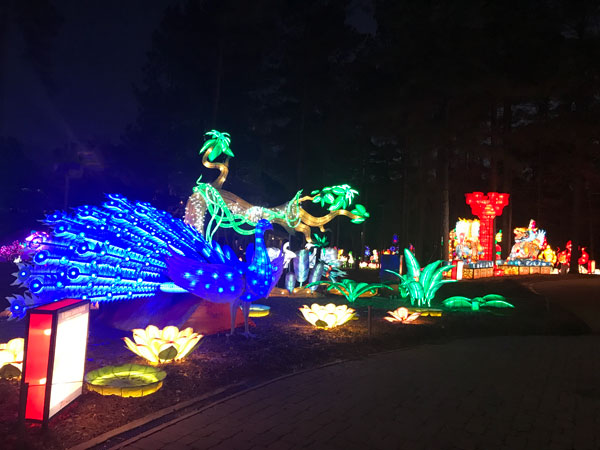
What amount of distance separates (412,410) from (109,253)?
418cm

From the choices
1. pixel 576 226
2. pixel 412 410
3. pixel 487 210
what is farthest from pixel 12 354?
pixel 576 226

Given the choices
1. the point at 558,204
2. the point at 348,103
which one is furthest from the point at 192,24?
the point at 558,204

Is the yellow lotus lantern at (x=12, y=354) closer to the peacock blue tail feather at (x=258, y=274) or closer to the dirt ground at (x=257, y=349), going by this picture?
the dirt ground at (x=257, y=349)

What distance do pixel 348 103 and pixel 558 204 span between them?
25578 millimetres

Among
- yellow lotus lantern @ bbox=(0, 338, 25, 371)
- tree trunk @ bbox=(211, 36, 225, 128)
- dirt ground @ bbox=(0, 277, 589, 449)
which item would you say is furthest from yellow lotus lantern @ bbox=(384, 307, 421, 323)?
tree trunk @ bbox=(211, 36, 225, 128)

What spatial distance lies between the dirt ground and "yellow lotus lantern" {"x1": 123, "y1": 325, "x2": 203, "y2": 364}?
0.16 meters

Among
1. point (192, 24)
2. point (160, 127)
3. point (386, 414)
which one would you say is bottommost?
point (386, 414)

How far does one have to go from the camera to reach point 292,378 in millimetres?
5742

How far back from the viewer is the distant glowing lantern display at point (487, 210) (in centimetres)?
2620

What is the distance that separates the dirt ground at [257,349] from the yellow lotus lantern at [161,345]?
16cm

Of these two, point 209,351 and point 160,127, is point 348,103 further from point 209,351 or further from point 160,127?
point 209,351

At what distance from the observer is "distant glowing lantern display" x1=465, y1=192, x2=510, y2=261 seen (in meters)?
26.2

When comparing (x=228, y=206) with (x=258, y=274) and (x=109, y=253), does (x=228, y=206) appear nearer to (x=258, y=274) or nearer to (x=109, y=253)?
(x=258, y=274)

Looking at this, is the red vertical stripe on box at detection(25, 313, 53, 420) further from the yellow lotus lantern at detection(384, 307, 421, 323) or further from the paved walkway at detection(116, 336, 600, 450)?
the yellow lotus lantern at detection(384, 307, 421, 323)
